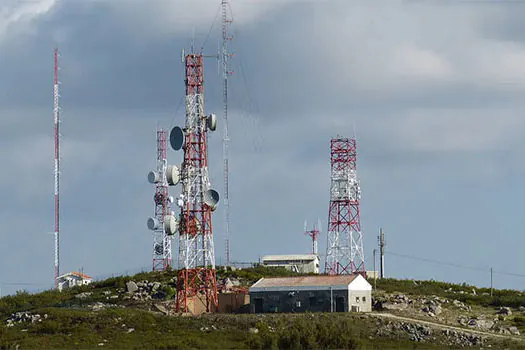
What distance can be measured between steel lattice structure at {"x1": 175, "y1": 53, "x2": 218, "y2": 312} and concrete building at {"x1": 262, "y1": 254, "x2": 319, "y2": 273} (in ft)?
133

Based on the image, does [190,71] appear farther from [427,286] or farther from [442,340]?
[427,286]

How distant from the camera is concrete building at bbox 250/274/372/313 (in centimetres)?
7244

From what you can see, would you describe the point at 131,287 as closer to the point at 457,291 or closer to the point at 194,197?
the point at 194,197

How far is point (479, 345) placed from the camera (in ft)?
211

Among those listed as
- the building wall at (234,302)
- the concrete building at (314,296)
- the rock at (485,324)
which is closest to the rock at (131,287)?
the building wall at (234,302)

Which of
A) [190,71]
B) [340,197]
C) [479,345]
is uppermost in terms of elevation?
[190,71]

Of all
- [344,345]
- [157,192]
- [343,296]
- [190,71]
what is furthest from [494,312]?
[157,192]

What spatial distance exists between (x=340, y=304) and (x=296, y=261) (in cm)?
4397

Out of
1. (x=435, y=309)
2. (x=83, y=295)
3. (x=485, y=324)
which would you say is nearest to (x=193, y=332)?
(x=435, y=309)

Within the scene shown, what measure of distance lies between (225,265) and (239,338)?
1105 inches

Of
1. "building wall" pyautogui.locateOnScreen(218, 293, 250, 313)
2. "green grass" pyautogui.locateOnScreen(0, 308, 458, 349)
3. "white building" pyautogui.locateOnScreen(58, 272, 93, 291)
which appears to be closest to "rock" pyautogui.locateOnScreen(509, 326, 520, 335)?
"green grass" pyautogui.locateOnScreen(0, 308, 458, 349)

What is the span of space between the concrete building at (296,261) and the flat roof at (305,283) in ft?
120

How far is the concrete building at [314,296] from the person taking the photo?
2852 inches

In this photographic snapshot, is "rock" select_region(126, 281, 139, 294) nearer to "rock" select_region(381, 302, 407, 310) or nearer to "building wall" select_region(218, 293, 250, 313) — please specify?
"building wall" select_region(218, 293, 250, 313)
